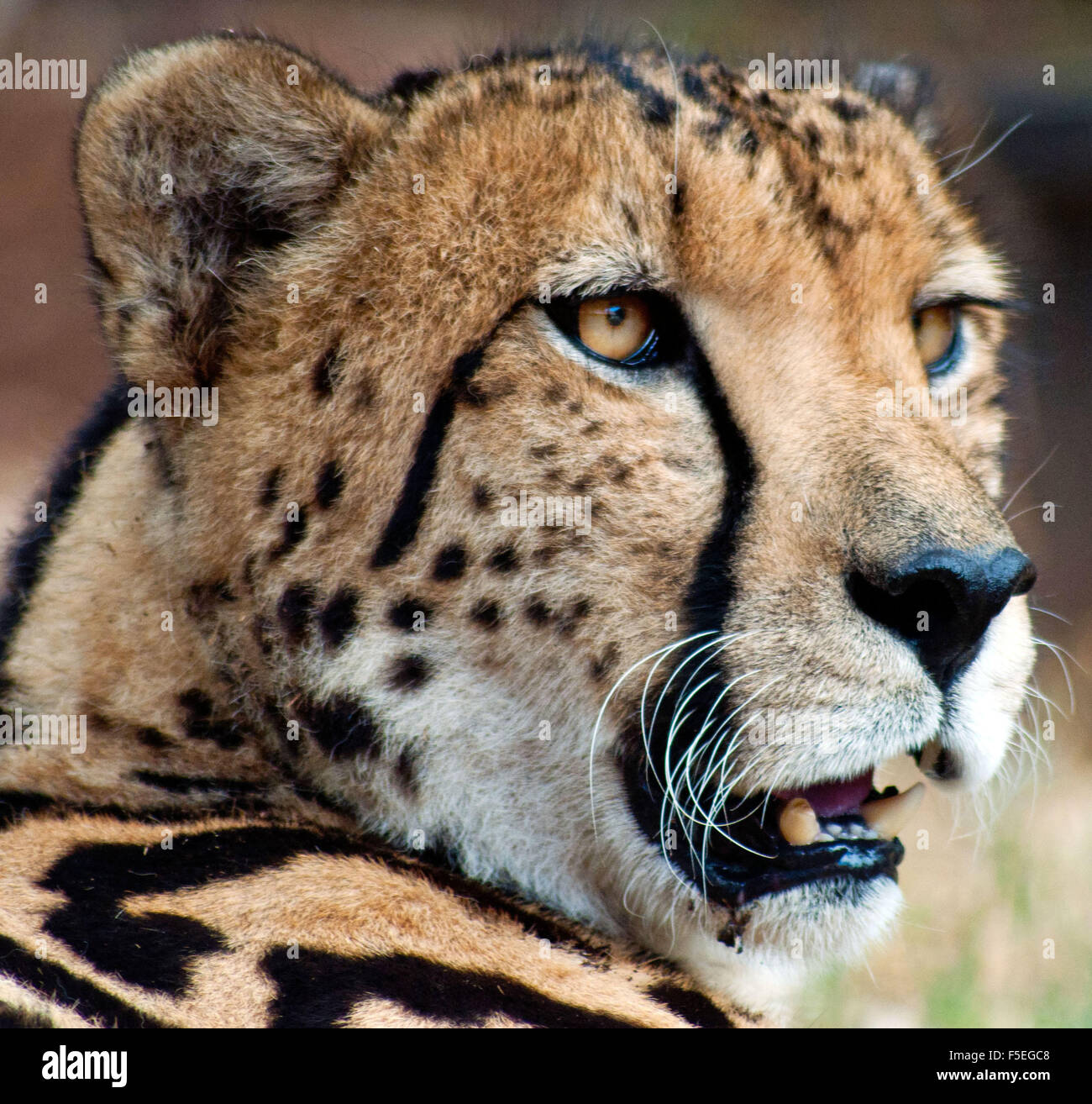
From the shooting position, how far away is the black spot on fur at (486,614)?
224 centimetres

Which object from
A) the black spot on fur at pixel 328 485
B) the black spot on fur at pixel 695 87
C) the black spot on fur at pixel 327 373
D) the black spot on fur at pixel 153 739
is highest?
the black spot on fur at pixel 695 87

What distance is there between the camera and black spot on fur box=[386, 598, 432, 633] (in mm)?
2236

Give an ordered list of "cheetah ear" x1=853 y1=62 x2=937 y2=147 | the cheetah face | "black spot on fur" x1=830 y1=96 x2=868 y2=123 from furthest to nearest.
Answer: "cheetah ear" x1=853 y1=62 x2=937 y2=147 → "black spot on fur" x1=830 y1=96 x2=868 y2=123 → the cheetah face

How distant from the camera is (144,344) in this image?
7.51 feet

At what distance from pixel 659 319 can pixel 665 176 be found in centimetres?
25

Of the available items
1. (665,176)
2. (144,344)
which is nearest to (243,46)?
(144,344)

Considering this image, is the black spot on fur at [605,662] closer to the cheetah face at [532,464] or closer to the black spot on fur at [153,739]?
the cheetah face at [532,464]

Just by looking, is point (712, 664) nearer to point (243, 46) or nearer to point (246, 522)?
point (246, 522)

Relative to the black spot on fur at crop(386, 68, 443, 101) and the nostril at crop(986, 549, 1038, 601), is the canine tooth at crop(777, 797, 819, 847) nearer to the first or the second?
the nostril at crop(986, 549, 1038, 601)

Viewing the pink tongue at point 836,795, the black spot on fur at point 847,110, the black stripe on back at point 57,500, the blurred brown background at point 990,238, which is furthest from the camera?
the blurred brown background at point 990,238

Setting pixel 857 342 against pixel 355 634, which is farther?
pixel 857 342

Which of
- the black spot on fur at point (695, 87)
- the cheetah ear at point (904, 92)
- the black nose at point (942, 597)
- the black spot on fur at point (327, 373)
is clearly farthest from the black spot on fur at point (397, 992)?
the cheetah ear at point (904, 92)

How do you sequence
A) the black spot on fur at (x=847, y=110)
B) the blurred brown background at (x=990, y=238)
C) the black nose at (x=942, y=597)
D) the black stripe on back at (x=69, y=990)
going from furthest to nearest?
the blurred brown background at (x=990, y=238) < the black spot on fur at (x=847, y=110) < the black nose at (x=942, y=597) < the black stripe on back at (x=69, y=990)

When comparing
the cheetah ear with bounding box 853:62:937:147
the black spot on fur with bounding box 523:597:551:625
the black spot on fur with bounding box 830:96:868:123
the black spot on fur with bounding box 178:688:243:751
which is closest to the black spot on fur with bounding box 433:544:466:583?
the black spot on fur with bounding box 523:597:551:625
